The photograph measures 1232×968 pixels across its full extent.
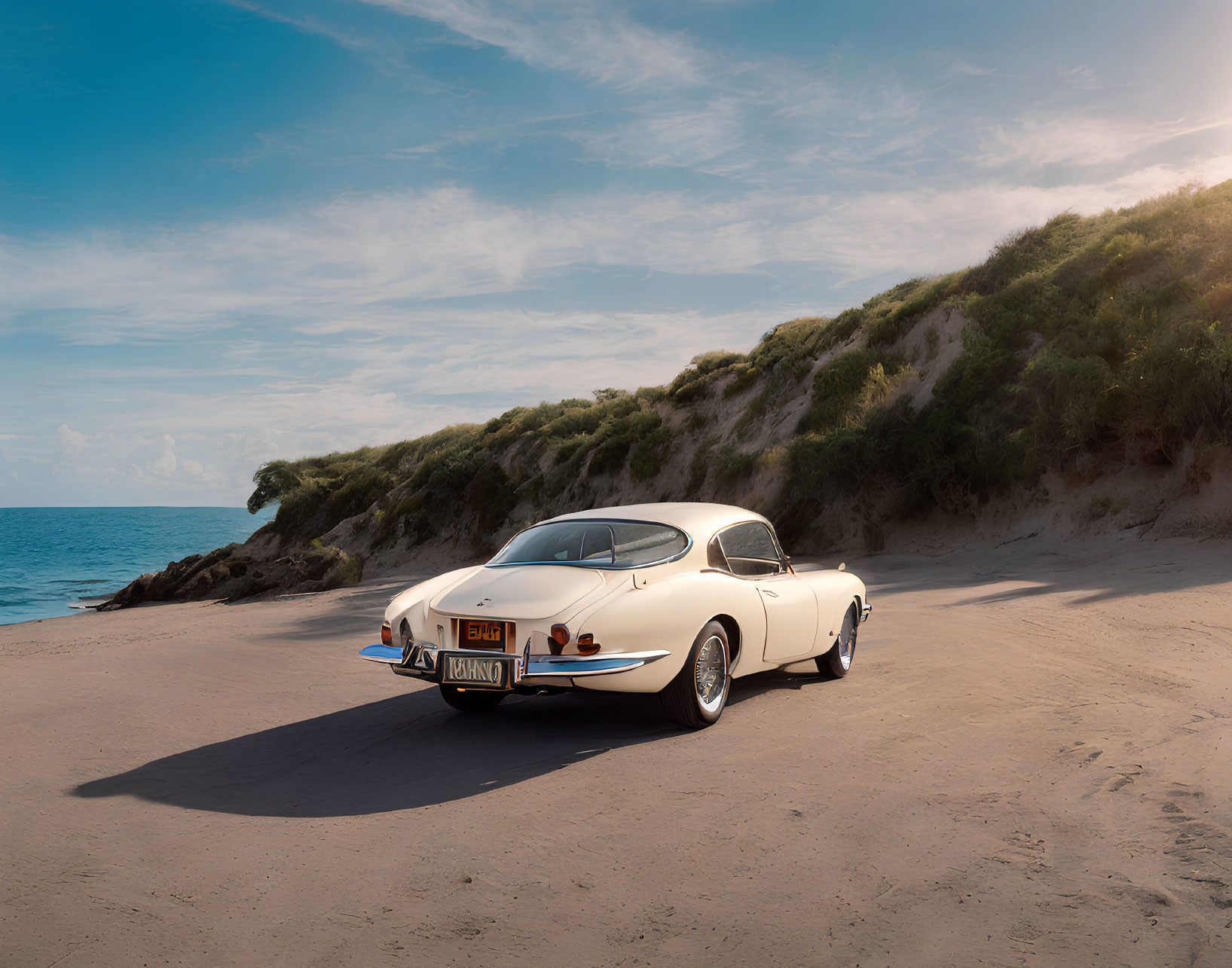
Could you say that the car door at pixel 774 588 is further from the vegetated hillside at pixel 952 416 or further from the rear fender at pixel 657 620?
the vegetated hillside at pixel 952 416

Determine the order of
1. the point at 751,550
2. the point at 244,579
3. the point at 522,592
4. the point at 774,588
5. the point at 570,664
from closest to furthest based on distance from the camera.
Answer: the point at 570,664, the point at 522,592, the point at 774,588, the point at 751,550, the point at 244,579

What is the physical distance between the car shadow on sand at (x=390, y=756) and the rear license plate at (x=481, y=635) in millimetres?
680

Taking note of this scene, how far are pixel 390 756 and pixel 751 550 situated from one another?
3284 millimetres

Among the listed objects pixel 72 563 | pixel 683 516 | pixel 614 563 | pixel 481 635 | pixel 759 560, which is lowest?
pixel 72 563

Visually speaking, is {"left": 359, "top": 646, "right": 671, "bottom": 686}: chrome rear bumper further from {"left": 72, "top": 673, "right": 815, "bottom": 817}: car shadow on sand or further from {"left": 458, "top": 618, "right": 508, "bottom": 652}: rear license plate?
{"left": 72, "top": 673, "right": 815, "bottom": 817}: car shadow on sand

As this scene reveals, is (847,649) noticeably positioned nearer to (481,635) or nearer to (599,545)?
(599,545)

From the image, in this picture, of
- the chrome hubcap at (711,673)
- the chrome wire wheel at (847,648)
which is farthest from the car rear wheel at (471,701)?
the chrome wire wheel at (847,648)

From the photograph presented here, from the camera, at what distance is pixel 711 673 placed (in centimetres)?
663

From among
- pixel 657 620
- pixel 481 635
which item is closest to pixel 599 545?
pixel 657 620

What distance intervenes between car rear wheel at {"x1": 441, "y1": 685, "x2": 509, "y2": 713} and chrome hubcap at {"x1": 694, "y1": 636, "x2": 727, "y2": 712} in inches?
63.5

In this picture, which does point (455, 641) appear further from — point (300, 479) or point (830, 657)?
point (300, 479)

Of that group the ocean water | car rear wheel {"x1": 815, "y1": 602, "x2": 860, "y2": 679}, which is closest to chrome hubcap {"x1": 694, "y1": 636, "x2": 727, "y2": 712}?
car rear wheel {"x1": 815, "y1": 602, "x2": 860, "y2": 679}

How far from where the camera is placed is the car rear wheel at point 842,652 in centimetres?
802

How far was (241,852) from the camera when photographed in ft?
14.1
